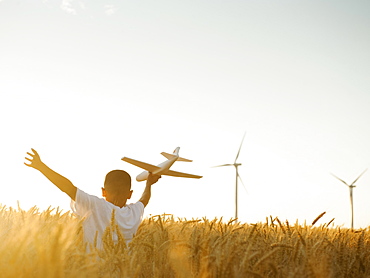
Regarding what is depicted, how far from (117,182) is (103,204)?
57 centimetres

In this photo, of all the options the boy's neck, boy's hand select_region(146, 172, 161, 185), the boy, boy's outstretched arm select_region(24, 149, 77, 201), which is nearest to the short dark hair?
the boy

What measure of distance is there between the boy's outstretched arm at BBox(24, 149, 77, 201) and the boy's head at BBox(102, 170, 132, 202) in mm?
760

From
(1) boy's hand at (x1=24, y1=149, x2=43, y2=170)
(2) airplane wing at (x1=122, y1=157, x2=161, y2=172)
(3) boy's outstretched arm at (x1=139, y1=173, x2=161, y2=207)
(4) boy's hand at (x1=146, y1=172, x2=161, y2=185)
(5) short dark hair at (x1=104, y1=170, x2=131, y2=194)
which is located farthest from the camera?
(2) airplane wing at (x1=122, y1=157, x2=161, y2=172)

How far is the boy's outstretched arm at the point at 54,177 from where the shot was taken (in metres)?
5.09

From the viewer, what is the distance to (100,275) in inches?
114

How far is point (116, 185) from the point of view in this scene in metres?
6.03

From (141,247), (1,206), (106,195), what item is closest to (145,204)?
(106,195)

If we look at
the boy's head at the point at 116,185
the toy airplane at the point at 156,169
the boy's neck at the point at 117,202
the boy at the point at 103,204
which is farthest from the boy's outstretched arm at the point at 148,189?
the boy's head at the point at 116,185

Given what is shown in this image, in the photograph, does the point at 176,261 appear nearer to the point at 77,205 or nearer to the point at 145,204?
the point at 77,205

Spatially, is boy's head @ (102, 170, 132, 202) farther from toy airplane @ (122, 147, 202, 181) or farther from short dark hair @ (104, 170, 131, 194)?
toy airplane @ (122, 147, 202, 181)

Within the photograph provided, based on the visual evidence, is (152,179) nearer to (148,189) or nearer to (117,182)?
(148,189)

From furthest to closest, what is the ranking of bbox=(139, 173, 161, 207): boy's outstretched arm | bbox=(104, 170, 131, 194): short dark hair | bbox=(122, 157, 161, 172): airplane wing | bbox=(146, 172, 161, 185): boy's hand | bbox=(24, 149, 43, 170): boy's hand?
bbox=(122, 157, 161, 172): airplane wing < bbox=(146, 172, 161, 185): boy's hand < bbox=(139, 173, 161, 207): boy's outstretched arm < bbox=(104, 170, 131, 194): short dark hair < bbox=(24, 149, 43, 170): boy's hand

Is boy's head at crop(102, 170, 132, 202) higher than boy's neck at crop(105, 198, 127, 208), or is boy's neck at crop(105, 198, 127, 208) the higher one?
boy's head at crop(102, 170, 132, 202)

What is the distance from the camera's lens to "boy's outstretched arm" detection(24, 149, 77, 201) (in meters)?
5.09
